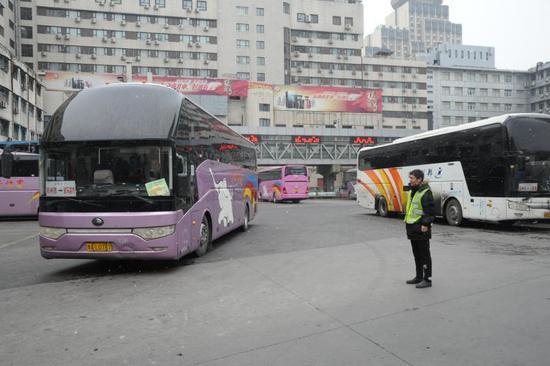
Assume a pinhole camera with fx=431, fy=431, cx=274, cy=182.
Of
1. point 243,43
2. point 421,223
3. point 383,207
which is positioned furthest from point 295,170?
point 243,43

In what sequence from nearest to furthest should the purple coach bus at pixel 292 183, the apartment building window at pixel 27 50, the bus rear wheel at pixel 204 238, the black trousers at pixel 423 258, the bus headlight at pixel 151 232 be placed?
the black trousers at pixel 423 258 < the bus headlight at pixel 151 232 < the bus rear wheel at pixel 204 238 < the purple coach bus at pixel 292 183 < the apartment building window at pixel 27 50

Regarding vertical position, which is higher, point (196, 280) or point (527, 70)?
point (527, 70)

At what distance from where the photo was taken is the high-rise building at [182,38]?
6425cm

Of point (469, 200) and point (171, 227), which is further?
point (469, 200)

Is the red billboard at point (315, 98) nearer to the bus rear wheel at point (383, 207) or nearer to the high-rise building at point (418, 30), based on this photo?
the bus rear wheel at point (383, 207)

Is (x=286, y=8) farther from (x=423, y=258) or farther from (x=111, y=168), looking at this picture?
(x=423, y=258)

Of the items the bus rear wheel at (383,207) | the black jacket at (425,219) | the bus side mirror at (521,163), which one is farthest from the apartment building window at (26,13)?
the black jacket at (425,219)

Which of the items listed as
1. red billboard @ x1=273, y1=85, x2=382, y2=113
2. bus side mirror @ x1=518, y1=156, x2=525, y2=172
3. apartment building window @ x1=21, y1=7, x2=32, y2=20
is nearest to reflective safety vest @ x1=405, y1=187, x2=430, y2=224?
bus side mirror @ x1=518, y1=156, x2=525, y2=172

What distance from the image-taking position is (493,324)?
4.40 metres

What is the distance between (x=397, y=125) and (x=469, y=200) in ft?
228

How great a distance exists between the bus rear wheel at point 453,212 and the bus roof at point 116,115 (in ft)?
32.7

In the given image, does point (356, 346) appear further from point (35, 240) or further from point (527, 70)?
point (527, 70)

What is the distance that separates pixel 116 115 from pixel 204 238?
318cm

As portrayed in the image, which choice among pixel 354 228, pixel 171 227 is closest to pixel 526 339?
pixel 171 227
